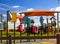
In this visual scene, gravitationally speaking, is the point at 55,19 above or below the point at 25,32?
above

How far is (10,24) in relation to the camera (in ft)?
41.0

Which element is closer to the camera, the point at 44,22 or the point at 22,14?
the point at 22,14

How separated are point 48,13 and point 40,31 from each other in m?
1.87

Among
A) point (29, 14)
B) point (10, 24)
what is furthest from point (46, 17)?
point (10, 24)

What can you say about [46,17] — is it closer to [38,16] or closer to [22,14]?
[38,16]

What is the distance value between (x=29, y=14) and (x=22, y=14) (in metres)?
0.48

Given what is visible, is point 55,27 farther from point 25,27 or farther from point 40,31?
point 25,27

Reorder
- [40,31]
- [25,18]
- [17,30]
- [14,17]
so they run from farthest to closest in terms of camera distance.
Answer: [40,31] < [17,30] < [25,18] < [14,17]

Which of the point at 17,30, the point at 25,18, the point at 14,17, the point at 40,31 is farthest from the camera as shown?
the point at 40,31

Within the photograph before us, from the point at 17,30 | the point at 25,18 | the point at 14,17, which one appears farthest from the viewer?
the point at 17,30

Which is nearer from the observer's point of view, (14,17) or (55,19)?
(14,17)

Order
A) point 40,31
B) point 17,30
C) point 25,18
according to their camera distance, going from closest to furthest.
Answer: point 25,18 < point 17,30 < point 40,31

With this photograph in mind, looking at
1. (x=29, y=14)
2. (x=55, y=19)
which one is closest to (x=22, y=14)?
(x=29, y=14)

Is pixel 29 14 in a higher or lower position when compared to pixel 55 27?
higher
